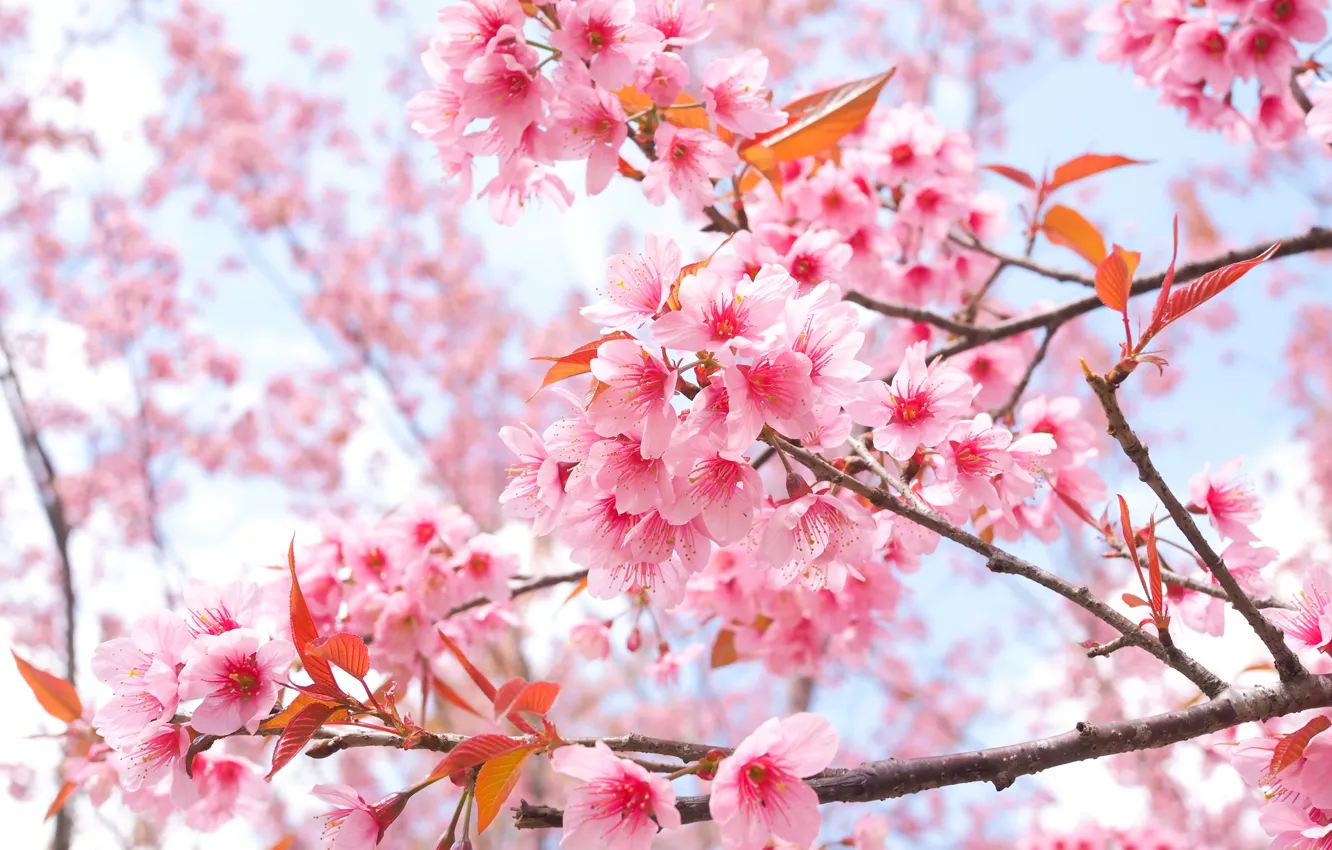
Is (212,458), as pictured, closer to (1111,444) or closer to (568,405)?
(568,405)

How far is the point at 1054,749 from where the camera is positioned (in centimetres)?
101

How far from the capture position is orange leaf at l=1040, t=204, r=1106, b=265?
1.81 metres

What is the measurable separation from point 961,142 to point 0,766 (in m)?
4.71

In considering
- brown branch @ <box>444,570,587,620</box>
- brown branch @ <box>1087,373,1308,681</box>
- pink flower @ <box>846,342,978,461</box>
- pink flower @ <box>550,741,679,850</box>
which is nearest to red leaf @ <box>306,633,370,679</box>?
pink flower @ <box>550,741,679,850</box>

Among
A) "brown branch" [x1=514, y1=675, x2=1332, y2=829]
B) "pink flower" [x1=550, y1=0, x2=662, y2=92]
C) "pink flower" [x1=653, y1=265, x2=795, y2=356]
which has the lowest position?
"brown branch" [x1=514, y1=675, x2=1332, y2=829]

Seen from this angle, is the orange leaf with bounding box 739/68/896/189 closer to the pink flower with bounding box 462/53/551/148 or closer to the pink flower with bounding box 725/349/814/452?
the pink flower with bounding box 462/53/551/148

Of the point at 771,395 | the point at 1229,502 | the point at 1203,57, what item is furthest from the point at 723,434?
the point at 1203,57

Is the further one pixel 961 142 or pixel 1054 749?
pixel 961 142

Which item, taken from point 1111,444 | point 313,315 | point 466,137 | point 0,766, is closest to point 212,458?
point 313,315

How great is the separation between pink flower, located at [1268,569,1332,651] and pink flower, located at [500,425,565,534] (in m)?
1.00

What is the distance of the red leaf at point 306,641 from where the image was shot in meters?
0.97

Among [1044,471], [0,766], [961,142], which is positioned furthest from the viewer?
[0,766]

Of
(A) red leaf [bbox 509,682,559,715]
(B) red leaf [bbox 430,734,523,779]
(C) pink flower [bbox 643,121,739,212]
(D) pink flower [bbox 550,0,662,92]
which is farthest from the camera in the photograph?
(C) pink flower [bbox 643,121,739,212]

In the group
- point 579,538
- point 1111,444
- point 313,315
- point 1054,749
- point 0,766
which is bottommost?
point 1111,444
